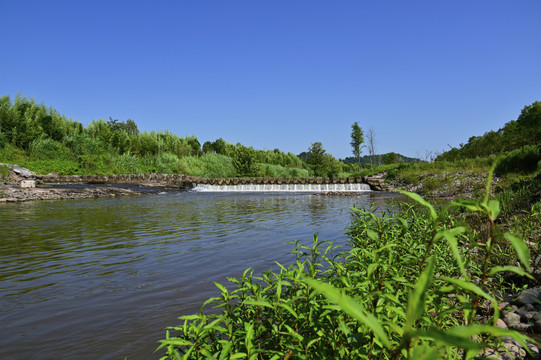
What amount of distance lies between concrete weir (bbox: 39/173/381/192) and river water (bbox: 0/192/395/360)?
18.6 metres

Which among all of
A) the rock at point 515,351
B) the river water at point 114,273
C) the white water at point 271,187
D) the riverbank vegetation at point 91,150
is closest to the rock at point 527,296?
the rock at point 515,351

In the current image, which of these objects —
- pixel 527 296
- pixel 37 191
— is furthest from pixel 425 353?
pixel 37 191

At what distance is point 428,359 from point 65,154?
1607 inches

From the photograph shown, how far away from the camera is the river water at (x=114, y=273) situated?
128 inches

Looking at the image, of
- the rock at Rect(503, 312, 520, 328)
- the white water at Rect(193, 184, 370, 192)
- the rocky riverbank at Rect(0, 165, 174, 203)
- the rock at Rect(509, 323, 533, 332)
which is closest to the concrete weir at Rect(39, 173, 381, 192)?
the white water at Rect(193, 184, 370, 192)

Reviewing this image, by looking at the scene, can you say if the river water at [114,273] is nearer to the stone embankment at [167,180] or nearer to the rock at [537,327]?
the rock at [537,327]

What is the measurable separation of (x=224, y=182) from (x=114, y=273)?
28.3 m

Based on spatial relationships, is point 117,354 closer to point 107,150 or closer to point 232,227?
point 232,227

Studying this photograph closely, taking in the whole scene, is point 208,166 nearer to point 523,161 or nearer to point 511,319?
point 523,161

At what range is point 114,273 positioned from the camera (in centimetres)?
516

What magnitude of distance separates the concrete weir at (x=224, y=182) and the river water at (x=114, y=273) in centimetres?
1857

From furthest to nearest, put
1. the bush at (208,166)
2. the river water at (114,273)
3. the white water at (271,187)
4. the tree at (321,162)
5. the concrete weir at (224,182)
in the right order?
1. the tree at (321,162)
2. the bush at (208,166)
3. the white water at (271,187)
4. the concrete weir at (224,182)
5. the river water at (114,273)

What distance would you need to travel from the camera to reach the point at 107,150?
37406 mm

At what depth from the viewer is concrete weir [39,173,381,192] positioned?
2767cm
